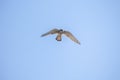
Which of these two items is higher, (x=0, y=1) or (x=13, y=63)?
(x=0, y=1)

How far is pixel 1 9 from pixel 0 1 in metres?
0.12

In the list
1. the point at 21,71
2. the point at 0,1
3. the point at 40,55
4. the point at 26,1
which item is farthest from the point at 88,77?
the point at 0,1

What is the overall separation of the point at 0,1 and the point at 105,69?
1894 mm

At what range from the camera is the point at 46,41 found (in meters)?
3.41

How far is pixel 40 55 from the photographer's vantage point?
3.47m

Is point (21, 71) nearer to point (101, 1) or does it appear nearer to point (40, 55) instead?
point (40, 55)

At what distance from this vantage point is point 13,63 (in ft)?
11.3

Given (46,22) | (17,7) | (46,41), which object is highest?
(17,7)

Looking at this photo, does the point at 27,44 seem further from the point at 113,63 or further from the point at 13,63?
the point at 113,63

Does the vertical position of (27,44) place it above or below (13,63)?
above

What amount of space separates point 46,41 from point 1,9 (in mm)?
835

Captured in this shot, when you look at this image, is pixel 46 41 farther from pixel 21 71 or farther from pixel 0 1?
pixel 0 1

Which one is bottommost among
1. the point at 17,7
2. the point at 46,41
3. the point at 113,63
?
the point at 113,63

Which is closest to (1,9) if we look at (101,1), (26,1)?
(26,1)
